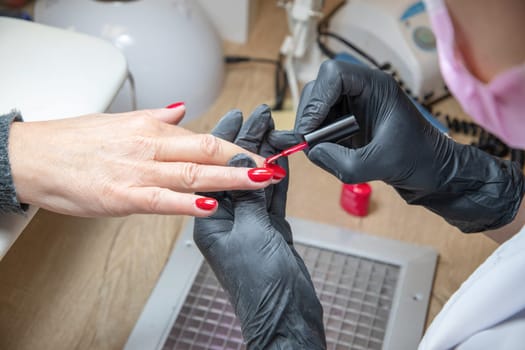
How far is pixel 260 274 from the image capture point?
0.73 metres

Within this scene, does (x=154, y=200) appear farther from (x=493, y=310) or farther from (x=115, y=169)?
(x=493, y=310)

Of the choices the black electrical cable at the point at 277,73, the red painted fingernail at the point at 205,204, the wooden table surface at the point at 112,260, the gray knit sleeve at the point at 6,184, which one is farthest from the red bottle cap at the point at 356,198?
the gray knit sleeve at the point at 6,184

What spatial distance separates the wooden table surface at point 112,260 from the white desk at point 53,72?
34cm

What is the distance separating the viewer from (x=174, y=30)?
52.2 inches

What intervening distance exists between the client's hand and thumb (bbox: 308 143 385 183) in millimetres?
77

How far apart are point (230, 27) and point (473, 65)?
0.93 meters

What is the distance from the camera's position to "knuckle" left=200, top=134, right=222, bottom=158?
78cm

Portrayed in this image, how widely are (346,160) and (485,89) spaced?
0.78 feet

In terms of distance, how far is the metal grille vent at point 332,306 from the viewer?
102cm

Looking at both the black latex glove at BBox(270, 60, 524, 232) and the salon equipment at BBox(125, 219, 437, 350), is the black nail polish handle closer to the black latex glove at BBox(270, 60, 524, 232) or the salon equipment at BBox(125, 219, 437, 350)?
the black latex glove at BBox(270, 60, 524, 232)

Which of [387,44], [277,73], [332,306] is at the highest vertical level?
[387,44]

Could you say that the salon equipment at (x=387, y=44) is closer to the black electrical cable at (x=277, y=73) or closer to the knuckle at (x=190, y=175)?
the black electrical cable at (x=277, y=73)

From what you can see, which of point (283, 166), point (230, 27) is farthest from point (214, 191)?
point (230, 27)

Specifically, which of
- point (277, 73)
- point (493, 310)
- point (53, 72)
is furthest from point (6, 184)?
point (277, 73)
